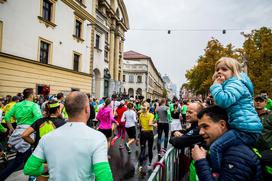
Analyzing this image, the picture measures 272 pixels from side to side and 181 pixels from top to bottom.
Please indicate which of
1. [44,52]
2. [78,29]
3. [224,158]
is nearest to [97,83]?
[78,29]

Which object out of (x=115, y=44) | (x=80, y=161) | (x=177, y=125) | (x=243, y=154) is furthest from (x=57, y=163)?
(x=115, y=44)

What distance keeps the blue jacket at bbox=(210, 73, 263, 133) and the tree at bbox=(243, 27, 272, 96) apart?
22.5 metres

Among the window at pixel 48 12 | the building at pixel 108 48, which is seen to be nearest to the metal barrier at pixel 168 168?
the window at pixel 48 12

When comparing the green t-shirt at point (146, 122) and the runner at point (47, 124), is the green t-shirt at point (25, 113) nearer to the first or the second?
the runner at point (47, 124)

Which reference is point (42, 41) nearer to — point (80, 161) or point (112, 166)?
point (112, 166)

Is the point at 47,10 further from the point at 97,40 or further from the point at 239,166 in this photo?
the point at 239,166

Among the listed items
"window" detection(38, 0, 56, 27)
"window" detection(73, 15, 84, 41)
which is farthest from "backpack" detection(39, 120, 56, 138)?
"window" detection(73, 15, 84, 41)

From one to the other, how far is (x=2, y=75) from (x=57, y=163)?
13731mm

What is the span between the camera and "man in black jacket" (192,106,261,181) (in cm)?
145

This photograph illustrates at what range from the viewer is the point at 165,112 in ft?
27.2

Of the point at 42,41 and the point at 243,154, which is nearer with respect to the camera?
the point at 243,154

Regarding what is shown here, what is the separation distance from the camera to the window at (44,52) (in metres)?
16.5

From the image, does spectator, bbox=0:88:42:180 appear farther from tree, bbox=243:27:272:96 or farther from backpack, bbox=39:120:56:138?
tree, bbox=243:27:272:96

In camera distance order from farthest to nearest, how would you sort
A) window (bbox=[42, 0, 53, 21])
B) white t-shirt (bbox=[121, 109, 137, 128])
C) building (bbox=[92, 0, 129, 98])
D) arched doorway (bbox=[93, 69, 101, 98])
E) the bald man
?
1. arched doorway (bbox=[93, 69, 101, 98])
2. building (bbox=[92, 0, 129, 98])
3. window (bbox=[42, 0, 53, 21])
4. white t-shirt (bbox=[121, 109, 137, 128])
5. the bald man
